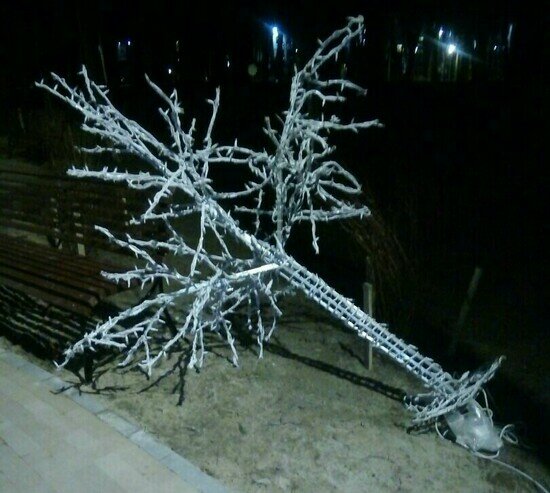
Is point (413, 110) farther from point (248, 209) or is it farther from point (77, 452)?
point (77, 452)

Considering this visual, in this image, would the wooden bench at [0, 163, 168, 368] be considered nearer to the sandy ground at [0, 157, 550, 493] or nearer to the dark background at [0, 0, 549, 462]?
the sandy ground at [0, 157, 550, 493]

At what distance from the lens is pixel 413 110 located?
1180 cm

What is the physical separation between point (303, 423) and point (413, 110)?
9508mm

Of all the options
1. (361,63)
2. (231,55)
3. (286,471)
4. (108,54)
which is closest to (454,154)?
(361,63)

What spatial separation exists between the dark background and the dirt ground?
0.59m

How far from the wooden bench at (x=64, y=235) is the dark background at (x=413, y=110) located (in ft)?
6.45

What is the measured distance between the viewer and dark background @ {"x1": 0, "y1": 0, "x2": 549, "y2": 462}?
4.84 metres

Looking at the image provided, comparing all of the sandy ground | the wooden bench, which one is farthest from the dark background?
the wooden bench

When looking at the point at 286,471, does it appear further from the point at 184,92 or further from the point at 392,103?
the point at 184,92

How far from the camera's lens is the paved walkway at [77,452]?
2.95 meters

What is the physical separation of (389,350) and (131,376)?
1.81 meters

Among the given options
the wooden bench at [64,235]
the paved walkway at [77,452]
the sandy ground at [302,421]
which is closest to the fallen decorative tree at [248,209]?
the sandy ground at [302,421]

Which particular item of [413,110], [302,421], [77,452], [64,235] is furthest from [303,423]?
[413,110]

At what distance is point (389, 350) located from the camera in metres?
3.34
